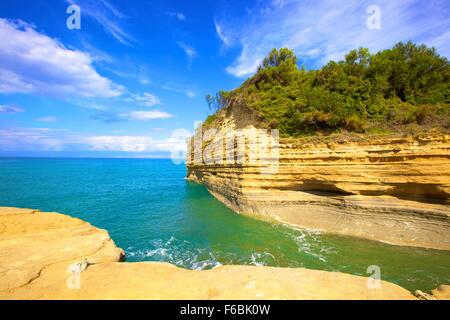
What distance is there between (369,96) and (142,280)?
1975 centimetres

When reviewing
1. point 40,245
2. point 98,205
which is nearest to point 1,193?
point 98,205

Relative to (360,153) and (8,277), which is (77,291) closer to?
(8,277)

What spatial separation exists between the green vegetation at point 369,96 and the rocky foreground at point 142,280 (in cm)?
1331

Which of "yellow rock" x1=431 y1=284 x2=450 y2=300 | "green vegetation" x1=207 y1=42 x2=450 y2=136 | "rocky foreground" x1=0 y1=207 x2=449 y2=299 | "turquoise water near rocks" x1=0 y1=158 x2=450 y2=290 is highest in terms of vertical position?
"green vegetation" x1=207 y1=42 x2=450 y2=136

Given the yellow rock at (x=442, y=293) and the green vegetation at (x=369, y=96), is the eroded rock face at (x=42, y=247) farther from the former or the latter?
the green vegetation at (x=369, y=96)

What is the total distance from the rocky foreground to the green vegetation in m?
13.3

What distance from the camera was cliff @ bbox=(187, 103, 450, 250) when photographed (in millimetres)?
10086

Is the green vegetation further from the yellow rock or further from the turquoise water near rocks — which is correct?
the yellow rock

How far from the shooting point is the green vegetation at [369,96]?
15.4 meters

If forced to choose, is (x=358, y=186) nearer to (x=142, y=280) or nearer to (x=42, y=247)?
(x=142, y=280)

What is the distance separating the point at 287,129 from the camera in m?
18.2

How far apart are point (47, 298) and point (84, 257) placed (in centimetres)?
183

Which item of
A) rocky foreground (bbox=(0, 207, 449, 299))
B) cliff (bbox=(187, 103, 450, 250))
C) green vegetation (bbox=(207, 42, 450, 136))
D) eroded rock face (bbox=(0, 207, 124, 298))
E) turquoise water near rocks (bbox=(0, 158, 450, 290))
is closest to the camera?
rocky foreground (bbox=(0, 207, 449, 299))

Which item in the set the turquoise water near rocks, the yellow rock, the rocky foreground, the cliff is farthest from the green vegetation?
the rocky foreground
